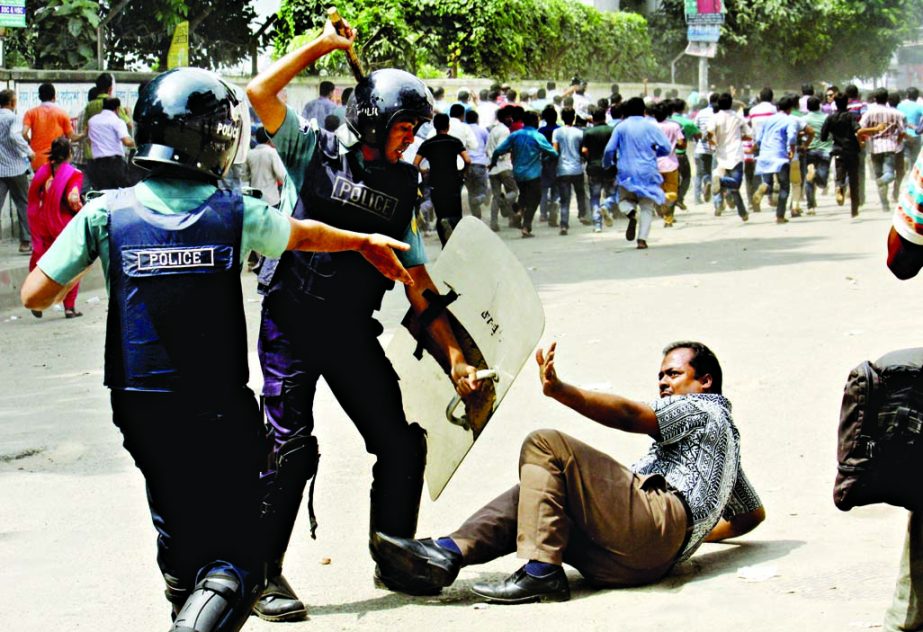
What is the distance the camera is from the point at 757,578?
486 cm

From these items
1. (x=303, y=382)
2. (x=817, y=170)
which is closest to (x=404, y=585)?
(x=303, y=382)

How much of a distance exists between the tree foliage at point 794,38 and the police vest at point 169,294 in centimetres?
3812

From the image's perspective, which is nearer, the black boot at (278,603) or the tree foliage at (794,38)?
the black boot at (278,603)

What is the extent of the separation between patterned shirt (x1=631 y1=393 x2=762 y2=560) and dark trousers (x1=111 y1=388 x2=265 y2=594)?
5.25 ft

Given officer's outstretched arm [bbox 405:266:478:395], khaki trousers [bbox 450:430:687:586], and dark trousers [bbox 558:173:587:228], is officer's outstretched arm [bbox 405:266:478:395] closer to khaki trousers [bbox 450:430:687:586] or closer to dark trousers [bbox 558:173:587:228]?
khaki trousers [bbox 450:430:687:586]

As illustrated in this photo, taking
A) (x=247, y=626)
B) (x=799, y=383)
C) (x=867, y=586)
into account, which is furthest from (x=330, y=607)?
(x=799, y=383)

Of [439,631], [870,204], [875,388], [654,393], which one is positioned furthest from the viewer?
[870,204]

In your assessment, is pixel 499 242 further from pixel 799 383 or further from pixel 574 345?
pixel 574 345

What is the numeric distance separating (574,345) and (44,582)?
17.3ft

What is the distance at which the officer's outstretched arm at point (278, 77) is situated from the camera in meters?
4.48

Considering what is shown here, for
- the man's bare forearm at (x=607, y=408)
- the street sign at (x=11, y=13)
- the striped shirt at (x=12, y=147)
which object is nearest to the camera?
the man's bare forearm at (x=607, y=408)

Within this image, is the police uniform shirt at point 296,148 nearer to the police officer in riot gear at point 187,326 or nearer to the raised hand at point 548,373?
the raised hand at point 548,373

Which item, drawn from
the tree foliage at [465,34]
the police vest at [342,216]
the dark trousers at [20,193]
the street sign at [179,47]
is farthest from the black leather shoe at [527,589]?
the tree foliage at [465,34]

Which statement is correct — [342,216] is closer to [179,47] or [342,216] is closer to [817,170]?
[179,47]
